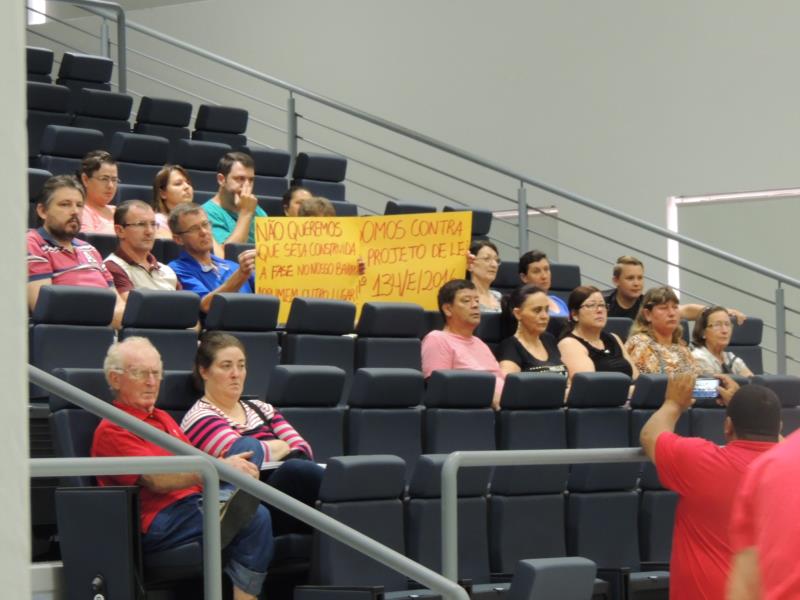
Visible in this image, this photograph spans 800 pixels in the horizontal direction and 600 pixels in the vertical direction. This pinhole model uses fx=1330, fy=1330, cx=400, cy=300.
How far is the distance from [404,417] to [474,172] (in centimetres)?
448

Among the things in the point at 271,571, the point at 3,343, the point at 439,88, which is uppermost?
the point at 439,88

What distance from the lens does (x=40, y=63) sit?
6508 mm

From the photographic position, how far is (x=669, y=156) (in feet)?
25.9

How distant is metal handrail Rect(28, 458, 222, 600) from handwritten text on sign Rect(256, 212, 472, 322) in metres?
2.07

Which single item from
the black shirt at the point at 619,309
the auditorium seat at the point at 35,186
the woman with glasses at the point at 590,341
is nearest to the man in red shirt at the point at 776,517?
the woman with glasses at the point at 590,341

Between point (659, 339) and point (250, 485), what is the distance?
2.87 meters

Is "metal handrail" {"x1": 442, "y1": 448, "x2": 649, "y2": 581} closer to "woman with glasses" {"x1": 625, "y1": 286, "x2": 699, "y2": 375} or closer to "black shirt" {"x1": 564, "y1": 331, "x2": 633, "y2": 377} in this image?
"black shirt" {"x1": 564, "y1": 331, "x2": 633, "y2": 377}

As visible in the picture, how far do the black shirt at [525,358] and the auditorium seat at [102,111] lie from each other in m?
2.44

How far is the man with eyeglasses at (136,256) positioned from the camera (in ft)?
13.9

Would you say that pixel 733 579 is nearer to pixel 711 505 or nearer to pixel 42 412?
pixel 711 505

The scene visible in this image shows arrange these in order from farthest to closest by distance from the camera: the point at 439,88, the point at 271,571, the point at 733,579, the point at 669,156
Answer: the point at 439,88, the point at 669,156, the point at 271,571, the point at 733,579

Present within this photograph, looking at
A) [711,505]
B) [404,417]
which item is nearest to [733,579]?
[711,505]

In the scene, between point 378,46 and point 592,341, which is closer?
point 592,341

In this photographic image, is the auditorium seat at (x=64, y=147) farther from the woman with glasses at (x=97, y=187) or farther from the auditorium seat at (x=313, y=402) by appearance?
the auditorium seat at (x=313, y=402)
